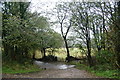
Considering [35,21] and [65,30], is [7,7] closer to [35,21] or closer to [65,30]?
[35,21]

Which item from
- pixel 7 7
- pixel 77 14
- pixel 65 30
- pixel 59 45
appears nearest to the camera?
pixel 7 7

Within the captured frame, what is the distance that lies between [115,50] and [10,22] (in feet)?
16.1

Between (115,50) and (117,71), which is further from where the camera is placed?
(117,71)

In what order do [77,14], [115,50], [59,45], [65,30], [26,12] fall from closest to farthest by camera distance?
[115,50] → [77,14] → [26,12] → [65,30] → [59,45]

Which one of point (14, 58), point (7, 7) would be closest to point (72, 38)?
point (14, 58)

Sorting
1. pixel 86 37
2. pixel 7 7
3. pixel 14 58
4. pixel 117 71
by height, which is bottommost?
pixel 117 71

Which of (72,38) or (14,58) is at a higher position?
(72,38)

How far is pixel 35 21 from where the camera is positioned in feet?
34.7

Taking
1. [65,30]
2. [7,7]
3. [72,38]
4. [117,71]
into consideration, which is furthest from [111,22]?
[65,30]

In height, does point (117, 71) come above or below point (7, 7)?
below

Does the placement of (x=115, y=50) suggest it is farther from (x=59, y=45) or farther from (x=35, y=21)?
(x=59, y=45)

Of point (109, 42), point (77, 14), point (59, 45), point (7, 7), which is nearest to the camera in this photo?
point (109, 42)

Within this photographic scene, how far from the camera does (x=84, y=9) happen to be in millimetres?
9773

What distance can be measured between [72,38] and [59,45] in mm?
5786
